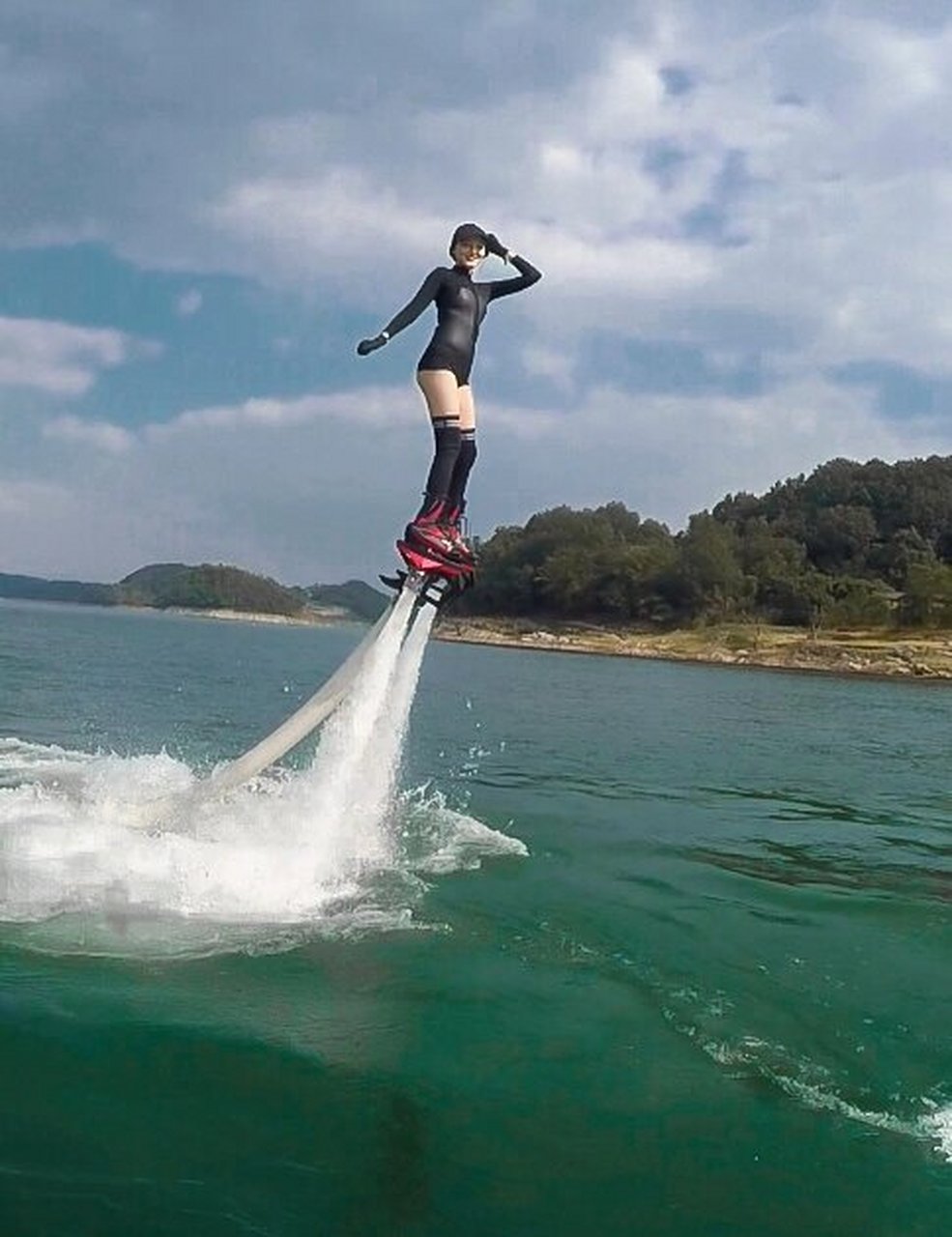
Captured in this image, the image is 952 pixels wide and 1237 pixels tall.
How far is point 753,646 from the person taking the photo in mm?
107250

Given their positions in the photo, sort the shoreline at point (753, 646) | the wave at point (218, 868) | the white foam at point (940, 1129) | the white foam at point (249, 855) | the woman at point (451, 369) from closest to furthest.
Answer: the white foam at point (940, 1129)
the wave at point (218, 868)
the white foam at point (249, 855)
the woman at point (451, 369)
the shoreline at point (753, 646)

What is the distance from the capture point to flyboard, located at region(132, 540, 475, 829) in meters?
11.3

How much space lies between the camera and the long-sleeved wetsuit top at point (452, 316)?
11.0 metres

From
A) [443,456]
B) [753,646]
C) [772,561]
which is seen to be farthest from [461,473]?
[772,561]

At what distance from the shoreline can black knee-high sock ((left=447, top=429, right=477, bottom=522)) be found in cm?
7784

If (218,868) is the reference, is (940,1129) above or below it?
below

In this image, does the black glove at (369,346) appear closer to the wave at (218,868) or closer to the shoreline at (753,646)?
the wave at (218,868)

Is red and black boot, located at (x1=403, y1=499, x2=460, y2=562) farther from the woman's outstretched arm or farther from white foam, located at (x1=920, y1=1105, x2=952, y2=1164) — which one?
white foam, located at (x1=920, y1=1105, x2=952, y2=1164)

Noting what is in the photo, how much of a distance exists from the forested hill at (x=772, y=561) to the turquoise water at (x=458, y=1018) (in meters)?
102

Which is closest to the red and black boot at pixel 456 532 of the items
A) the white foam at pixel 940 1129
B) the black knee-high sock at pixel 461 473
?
the black knee-high sock at pixel 461 473

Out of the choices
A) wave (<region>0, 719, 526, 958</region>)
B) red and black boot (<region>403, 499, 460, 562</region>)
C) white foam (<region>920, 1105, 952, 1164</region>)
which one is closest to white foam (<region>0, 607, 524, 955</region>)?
wave (<region>0, 719, 526, 958</region>)

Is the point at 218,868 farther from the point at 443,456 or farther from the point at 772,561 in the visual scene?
the point at 772,561

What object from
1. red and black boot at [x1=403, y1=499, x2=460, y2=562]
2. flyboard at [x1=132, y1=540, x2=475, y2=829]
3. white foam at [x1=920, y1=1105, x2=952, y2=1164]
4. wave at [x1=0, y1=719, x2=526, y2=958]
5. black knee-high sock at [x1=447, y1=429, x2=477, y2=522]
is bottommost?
white foam at [x1=920, y1=1105, x2=952, y2=1164]

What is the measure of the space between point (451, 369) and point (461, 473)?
3.15ft
